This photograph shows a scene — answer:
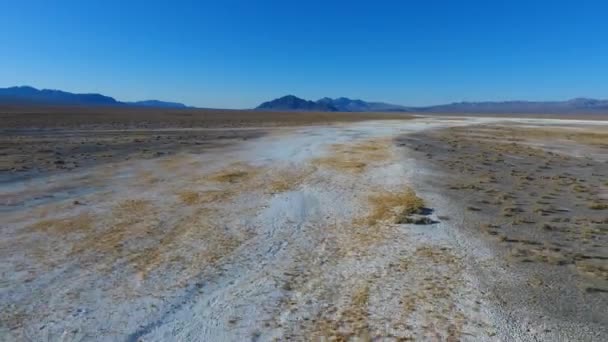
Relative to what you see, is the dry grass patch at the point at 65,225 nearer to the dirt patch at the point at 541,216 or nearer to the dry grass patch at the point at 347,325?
the dry grass patch at the point at 347,325

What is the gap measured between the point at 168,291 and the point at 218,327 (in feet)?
4.62

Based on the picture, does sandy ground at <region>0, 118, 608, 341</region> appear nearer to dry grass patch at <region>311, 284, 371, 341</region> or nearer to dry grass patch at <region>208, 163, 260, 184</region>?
dry grass patch at <region>311, 284, 371, 341</region>

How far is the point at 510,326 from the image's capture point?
19.6 ft

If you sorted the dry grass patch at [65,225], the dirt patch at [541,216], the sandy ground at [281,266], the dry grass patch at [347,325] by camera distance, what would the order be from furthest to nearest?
the dry grass patch at [65,225] < the dirt patch at [541,216] < the sandy ground at [281,266] < the dry grass patch at [347,325]

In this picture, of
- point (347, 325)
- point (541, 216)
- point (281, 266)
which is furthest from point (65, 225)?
point (541, 216)

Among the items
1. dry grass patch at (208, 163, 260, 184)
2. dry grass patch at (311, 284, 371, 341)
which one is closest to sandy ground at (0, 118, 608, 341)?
dry grass patch at (311, 284, 371, 341)

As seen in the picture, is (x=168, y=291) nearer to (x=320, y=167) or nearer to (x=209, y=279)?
(x=209, y=279)

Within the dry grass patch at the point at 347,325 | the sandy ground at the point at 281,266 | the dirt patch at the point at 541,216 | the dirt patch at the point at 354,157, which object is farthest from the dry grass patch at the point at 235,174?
the dry grass patch at the point at 347,325

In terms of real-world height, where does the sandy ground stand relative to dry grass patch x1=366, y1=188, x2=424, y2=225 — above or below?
above

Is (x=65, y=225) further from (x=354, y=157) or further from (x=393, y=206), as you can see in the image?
(x=354, y=157)

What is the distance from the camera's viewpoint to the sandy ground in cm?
598

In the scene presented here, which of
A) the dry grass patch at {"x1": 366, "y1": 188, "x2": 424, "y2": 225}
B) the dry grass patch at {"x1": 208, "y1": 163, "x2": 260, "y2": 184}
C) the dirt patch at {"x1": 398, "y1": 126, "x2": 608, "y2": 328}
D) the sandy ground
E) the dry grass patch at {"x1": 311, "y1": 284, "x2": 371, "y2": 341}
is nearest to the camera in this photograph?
the dry grass patch at {"x1": 311, "y1": 284, "x2": 371, "y2": 341}

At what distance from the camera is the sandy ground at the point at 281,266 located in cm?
598

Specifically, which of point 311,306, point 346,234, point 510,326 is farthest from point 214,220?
point 510,326
